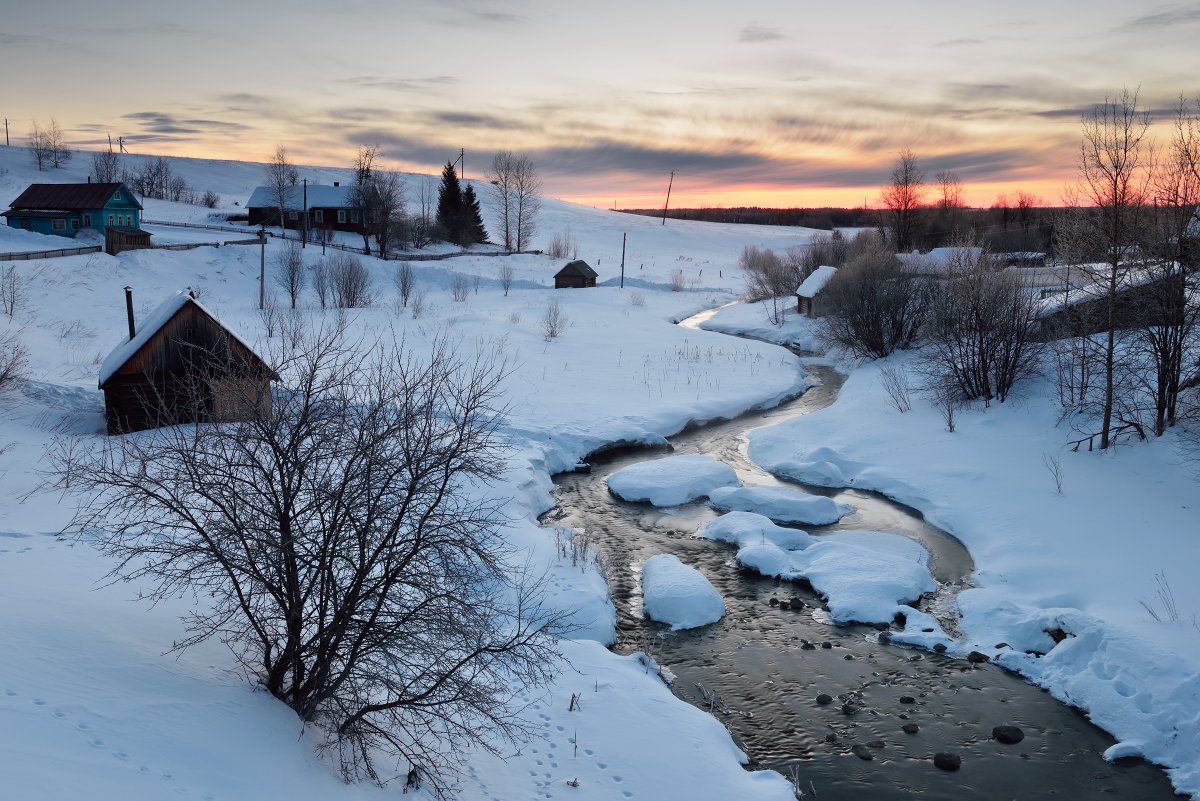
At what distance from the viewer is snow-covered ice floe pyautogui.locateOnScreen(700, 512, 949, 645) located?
1349 centimetres

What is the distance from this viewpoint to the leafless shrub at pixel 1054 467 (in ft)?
57.5

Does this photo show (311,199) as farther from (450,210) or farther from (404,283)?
(404,283)

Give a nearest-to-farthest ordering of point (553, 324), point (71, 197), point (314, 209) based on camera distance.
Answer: point (553, 324) → point (71, 197) → point (314, 209)

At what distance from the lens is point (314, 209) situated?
70125 mm

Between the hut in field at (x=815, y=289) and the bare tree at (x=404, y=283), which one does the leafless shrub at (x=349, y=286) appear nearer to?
the bare tree at (x=404, y=283)

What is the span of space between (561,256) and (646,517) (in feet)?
196

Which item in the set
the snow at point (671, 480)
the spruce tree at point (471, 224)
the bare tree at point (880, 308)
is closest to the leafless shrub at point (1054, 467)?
the snow at point (671, 480)

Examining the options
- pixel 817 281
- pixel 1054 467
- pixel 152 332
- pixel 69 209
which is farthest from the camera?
pixel 69 209

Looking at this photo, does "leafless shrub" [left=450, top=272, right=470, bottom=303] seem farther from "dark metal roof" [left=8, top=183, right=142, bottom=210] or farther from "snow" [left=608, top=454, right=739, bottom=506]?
"snow" [left=608, top=454, right=739, bottom=506]

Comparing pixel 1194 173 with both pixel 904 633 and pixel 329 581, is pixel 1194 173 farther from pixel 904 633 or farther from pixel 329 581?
pixel 329 581

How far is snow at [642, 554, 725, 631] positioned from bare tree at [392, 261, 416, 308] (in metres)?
34.7

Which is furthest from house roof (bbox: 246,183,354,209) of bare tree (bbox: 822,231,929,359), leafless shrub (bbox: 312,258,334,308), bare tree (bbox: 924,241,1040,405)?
bare tree (bbox: 924,241,1040,405)

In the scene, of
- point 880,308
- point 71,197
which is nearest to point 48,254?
point 71,197

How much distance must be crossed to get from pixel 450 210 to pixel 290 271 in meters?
30.4
